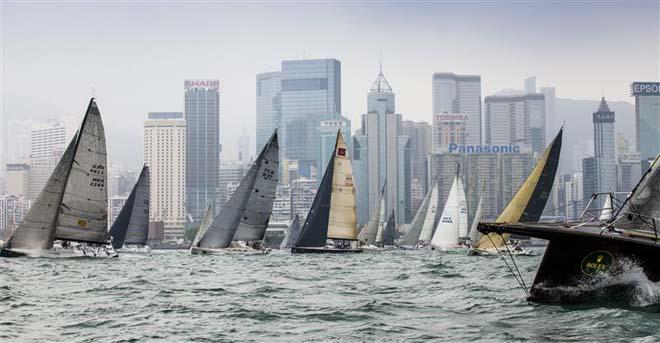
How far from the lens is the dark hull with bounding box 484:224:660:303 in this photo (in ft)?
82.8

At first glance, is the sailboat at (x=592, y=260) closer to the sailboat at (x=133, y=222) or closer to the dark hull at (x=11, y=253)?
the dark hull at (x=11, y=253)

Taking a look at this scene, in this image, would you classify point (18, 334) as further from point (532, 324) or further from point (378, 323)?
point (532, 324)

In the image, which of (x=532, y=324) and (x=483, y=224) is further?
(x=483, y=224)

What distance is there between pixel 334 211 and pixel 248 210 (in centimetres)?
1053

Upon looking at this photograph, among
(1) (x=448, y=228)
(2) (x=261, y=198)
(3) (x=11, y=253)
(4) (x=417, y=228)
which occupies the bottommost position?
(4) (x=417, y=228)

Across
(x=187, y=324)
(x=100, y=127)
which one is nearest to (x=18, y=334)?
(x=187, y=324)

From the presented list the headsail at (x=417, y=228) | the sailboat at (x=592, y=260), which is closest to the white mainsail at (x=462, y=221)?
the headsail at (x=417, y=228)

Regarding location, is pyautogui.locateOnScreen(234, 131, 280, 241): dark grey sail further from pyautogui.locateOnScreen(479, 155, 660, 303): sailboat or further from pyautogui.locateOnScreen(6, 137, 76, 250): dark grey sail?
pyautogui.locateOnScreen(479, 155, 660, 303): sailboat

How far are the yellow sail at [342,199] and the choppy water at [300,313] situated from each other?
47732mm

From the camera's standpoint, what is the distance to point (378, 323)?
949 inches

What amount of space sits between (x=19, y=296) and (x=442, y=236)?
88.2m

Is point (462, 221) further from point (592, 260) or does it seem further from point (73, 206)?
point (592, 260)

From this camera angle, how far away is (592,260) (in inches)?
1012

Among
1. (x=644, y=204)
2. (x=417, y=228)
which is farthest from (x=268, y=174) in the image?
(x=417, y=228)
